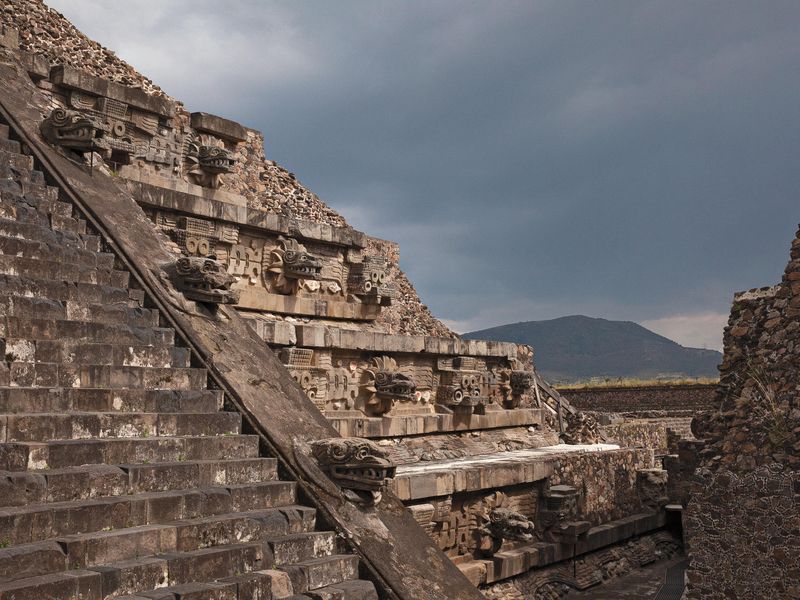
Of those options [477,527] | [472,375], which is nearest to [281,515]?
[477,527]

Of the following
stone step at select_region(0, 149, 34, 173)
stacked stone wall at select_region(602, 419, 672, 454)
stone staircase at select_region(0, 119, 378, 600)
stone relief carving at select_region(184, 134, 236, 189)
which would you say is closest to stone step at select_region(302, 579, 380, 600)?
stone staircase at select_region(0, 119, 378, 600)

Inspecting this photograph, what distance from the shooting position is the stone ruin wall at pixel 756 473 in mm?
8492

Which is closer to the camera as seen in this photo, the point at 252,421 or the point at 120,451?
the point at 120,451

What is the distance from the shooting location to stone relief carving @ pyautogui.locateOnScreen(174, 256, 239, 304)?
748 cm

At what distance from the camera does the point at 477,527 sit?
10242 mm

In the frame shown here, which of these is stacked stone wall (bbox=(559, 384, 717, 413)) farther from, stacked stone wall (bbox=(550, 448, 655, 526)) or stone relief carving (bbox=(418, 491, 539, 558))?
stone relief carving (bbox=(418, 491, 539, 558))

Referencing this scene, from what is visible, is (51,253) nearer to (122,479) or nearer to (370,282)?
(122,479)

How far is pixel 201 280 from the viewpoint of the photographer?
747cm

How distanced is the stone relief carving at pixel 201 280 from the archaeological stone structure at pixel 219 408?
0.02 metres

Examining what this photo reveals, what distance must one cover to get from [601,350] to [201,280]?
163 meters

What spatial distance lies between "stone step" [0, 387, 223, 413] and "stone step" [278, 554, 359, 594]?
144cm

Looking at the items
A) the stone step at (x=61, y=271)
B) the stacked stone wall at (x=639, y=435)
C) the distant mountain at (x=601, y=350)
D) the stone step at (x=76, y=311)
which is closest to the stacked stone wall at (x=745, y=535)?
the stone step at (x=76, y=311)

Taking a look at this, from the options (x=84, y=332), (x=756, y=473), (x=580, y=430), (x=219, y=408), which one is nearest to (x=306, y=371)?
(x=219, y=408)

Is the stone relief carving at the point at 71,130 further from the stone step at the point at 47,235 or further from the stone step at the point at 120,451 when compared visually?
the stone step at the point at 120,451
